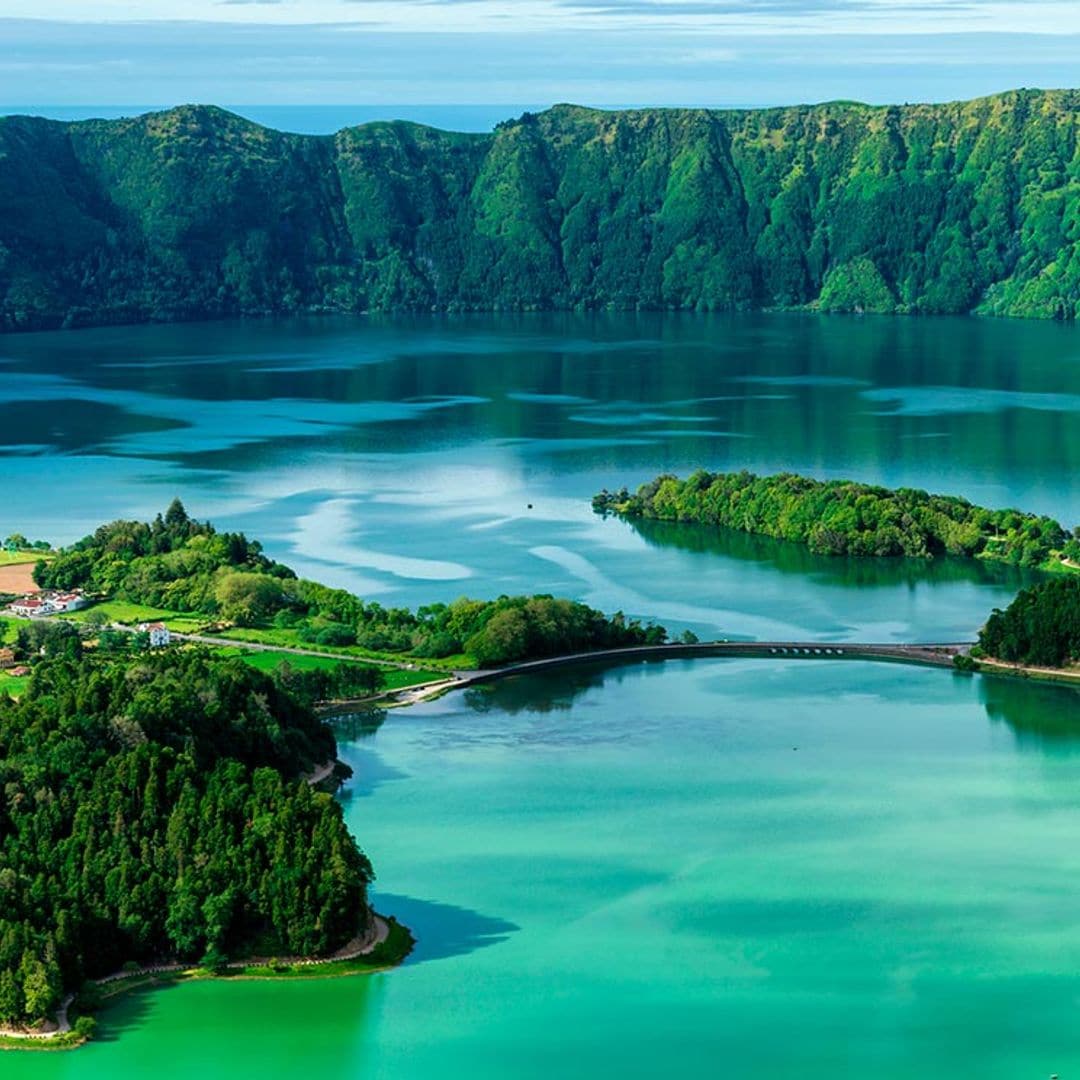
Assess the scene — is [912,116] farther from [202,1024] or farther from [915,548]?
[202,1024]

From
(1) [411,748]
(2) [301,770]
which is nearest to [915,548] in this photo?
(1) [411,748]

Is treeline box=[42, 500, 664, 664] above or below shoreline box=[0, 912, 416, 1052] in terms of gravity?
above

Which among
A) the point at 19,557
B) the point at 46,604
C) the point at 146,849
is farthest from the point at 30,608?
the point at 146,849

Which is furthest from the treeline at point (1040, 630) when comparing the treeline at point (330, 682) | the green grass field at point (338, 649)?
the treeline at point (330, 682)

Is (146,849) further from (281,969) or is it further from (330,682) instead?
(330,682)

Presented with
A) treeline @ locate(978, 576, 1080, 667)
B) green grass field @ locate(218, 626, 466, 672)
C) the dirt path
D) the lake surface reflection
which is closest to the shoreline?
green grass field @ locate(218, 626, 466, 672)

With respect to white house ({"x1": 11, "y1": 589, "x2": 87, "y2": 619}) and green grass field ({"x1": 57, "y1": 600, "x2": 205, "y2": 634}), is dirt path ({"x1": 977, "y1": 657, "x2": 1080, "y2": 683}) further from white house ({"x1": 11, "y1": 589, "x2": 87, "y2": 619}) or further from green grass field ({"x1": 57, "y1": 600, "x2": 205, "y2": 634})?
white house ({"x1": 11, "y1": 589, "x2": 87, "y2": 619})
